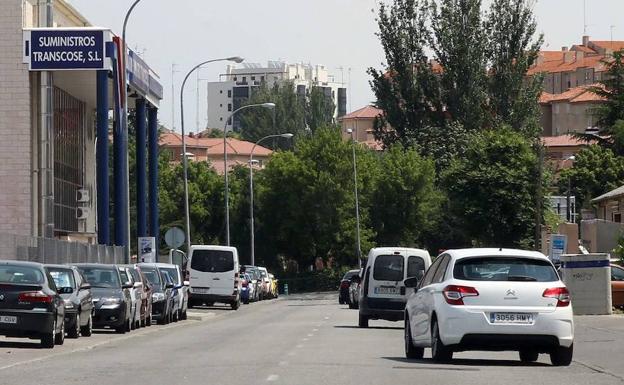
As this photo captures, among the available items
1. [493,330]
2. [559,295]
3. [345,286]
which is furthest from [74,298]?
[345,286]

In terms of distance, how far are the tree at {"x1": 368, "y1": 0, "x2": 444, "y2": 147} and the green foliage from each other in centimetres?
2131

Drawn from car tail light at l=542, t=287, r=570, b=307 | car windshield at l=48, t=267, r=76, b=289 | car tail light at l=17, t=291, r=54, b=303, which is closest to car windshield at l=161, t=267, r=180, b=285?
car windshield at l=48, t=267, r=76, b=289

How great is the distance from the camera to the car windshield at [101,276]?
35.3 meters

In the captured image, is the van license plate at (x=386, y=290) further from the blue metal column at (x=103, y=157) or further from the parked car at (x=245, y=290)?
the parked car at (x=245, y=290)

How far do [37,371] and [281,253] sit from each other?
302 feet

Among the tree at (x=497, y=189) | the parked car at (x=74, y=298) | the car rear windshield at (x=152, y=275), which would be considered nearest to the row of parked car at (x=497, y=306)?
the parked car at (x=74, y=298)

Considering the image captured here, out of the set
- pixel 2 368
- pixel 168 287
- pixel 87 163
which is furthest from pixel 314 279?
pixel 2 368

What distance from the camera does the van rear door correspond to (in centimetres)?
5738

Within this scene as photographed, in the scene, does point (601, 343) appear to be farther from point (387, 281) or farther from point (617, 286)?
point (617, 286)

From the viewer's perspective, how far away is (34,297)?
27.1 metres

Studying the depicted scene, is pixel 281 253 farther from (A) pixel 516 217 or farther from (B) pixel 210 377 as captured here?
(B) pixel 210 377

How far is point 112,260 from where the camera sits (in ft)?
182

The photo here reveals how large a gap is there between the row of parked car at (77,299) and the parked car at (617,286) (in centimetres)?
1278

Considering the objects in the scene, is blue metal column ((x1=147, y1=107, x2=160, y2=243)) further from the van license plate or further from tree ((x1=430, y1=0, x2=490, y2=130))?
the van license plate
